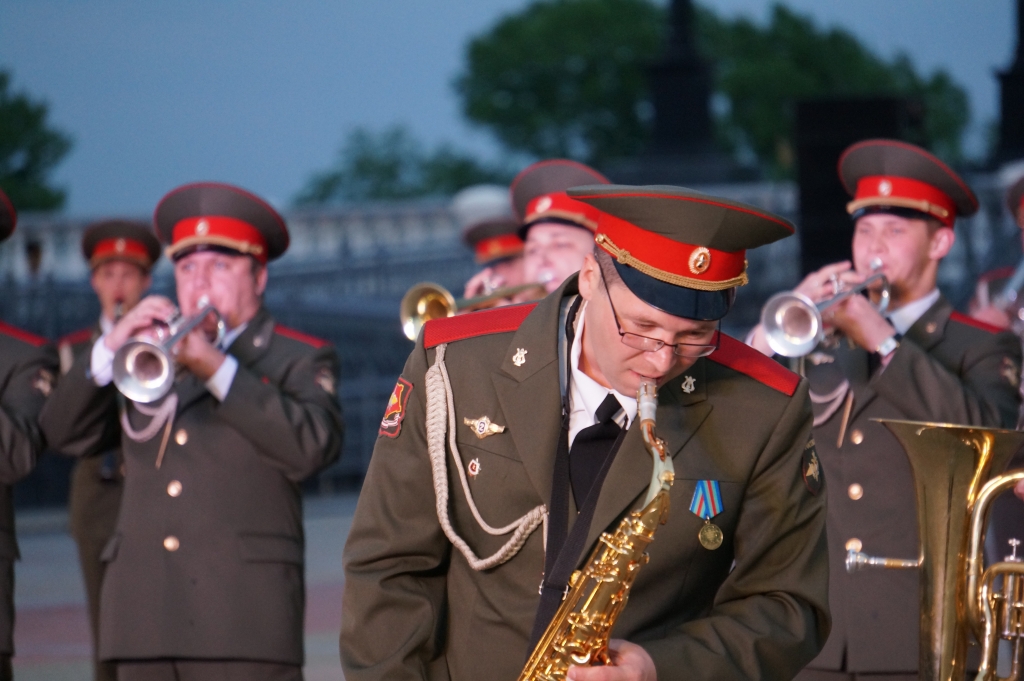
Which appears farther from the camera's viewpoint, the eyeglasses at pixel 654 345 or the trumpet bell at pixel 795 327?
the trumpet bell at pixel 795 327

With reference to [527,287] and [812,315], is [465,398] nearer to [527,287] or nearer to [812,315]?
[812,315]

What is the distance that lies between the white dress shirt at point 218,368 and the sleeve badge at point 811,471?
2.39 metres

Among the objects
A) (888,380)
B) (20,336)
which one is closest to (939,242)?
(888,380)

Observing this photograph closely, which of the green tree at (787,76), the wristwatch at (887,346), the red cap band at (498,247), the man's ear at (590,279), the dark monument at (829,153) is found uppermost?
the green tree at (787,76)

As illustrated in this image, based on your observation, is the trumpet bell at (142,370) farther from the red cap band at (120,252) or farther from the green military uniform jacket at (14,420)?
the red cap band at (120,252)

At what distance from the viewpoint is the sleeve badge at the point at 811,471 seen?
3416 millimetres

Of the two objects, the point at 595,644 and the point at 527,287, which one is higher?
the point at 527,287

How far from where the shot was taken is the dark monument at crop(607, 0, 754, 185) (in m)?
22.1

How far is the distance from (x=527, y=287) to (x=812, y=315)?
1393 millimetres

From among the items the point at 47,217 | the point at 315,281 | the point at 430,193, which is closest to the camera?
the point at 315,281

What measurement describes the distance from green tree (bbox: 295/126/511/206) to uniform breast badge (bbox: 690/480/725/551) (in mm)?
41235

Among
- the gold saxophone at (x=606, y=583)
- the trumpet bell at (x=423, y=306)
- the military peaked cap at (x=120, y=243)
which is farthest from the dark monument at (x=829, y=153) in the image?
the gold saxophone at (x=606, y=583)

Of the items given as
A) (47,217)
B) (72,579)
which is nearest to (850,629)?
(72,579)

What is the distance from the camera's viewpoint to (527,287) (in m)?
6.23
